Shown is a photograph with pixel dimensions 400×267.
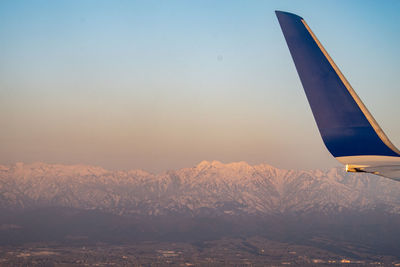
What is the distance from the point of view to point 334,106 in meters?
7.45

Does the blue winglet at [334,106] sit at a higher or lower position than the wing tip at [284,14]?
lower

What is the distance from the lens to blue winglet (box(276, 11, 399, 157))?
743 centimetres

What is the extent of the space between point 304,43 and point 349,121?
4.37ft

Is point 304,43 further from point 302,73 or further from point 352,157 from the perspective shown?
point 352,157

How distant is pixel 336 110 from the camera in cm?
745

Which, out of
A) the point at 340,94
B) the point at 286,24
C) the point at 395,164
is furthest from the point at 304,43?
the point at 395,164

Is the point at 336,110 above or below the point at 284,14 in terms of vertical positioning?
below

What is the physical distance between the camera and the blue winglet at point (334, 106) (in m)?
7.43

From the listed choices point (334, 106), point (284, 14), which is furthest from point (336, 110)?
point (284, 14)

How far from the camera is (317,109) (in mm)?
7531

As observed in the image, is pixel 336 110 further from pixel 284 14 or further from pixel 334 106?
pixel 284 14

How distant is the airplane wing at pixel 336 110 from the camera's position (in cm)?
743

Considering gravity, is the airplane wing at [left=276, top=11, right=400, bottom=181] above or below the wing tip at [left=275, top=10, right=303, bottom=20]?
below

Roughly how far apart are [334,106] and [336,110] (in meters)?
0.07
